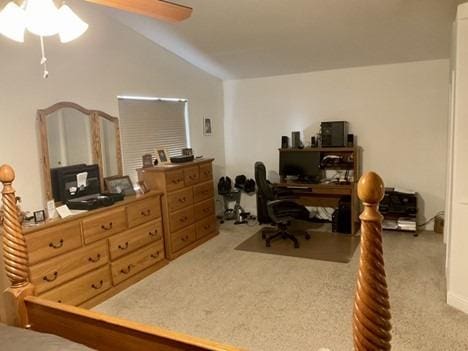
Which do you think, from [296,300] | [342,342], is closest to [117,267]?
[296,300]

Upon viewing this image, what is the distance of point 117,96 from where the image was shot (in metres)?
4.00

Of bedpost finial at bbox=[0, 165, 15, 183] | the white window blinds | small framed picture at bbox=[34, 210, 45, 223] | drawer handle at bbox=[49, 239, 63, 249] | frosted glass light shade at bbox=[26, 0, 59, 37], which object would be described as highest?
frosted glass light shade at bbox=[26, 0, 59, 37]

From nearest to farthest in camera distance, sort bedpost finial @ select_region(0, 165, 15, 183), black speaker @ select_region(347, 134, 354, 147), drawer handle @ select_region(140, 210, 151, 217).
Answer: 1. bedpost finial @ select_region(0, 165, 15, 183)
2. drawer handle @ select_region(140, 210, 151, 217)
3. black speaker @ select_region(347, 134, 354, 147)

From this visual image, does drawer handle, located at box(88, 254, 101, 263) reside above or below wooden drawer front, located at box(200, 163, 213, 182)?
below

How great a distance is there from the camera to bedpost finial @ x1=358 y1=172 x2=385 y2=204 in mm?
1049

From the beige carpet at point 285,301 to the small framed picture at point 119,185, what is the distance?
906 millimetres

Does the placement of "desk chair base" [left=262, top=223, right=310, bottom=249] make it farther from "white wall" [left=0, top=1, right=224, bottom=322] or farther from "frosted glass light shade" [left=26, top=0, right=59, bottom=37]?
"frosted glass light shade" [left=26, top=0, right=59, bottom=37]

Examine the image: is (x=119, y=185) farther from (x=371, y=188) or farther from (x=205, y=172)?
(x=371, y=188)

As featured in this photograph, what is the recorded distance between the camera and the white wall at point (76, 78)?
303 centimetres

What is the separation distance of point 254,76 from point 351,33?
1.90 m

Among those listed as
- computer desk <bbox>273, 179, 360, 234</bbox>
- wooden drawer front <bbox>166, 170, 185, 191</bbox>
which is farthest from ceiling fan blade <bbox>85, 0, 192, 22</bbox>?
computer desk <bbox>273, 179, 360, 234</bbox>

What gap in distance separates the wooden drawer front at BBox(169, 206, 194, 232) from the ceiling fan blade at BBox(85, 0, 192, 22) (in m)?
2.44

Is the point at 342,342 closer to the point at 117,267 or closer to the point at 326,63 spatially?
the point at 117,267

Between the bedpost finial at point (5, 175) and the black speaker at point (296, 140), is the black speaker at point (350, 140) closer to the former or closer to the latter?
the black speaker at point (296, 140)
